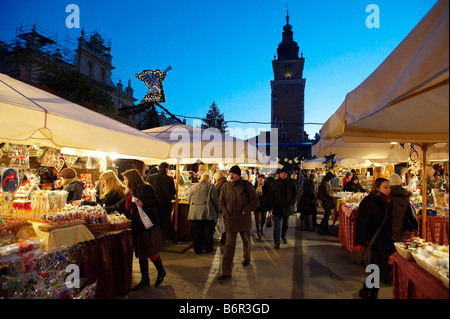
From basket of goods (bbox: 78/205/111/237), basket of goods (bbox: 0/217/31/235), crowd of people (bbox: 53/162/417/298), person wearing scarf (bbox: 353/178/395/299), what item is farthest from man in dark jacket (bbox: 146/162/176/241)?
person wearing scarf (bbox: 353/178/395/299)

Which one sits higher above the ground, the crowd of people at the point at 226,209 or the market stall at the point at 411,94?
the market stall at the point at 411,94

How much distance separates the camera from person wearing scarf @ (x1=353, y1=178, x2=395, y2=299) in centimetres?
370

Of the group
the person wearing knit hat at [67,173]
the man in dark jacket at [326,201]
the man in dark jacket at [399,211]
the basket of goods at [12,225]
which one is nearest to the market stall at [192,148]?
the person wearing knit hat at [67,173]

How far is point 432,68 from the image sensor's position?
44.2 inches

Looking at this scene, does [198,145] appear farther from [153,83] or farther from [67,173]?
[153,83]

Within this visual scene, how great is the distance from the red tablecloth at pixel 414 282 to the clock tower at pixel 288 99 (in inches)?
1814

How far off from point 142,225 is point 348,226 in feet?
14.9

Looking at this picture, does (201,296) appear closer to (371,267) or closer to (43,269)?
(43,269)

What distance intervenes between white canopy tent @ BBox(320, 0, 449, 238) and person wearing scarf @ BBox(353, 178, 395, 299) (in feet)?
4.20

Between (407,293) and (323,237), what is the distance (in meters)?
5.39

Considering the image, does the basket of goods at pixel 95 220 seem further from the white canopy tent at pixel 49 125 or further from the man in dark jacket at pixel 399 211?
the man in dark jacket at pixel 399 211

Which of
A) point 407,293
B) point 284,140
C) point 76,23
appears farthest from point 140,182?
point 284,140

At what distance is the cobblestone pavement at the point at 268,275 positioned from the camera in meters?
3.93

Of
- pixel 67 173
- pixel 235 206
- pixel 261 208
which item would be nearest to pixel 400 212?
pixel 235 206
